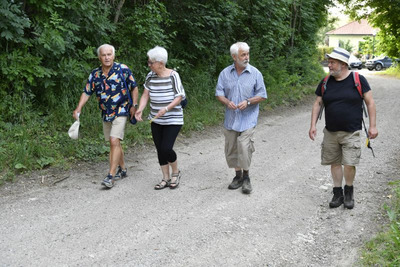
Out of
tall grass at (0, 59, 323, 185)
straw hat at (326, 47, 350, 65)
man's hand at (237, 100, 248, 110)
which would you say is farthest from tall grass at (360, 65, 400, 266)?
tall grass at (0, 59, 323, 185)

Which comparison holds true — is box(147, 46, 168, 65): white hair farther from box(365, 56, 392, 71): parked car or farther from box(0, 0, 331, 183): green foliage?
box(365, 56, 392, 71): parked car

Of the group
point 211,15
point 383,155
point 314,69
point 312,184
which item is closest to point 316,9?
point 314,69

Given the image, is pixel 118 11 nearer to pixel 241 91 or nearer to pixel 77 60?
pixel 77 60

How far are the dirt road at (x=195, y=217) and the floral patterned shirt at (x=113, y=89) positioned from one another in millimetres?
1062

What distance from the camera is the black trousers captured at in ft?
20.0

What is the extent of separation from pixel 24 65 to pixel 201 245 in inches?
197

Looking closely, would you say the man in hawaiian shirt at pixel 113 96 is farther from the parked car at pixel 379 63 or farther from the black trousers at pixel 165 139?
the parked car at pixel 379 63

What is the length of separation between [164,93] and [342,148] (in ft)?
7.76

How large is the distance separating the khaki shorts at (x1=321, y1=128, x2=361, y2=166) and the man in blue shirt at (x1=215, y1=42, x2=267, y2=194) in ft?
3.25

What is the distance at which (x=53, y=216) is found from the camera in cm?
517

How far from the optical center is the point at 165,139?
20.0ft

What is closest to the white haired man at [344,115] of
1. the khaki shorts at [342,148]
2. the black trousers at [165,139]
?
the khaki shorts at [342,148]

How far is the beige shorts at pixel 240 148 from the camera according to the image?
237 inches

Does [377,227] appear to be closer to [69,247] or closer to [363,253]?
[363,253]
